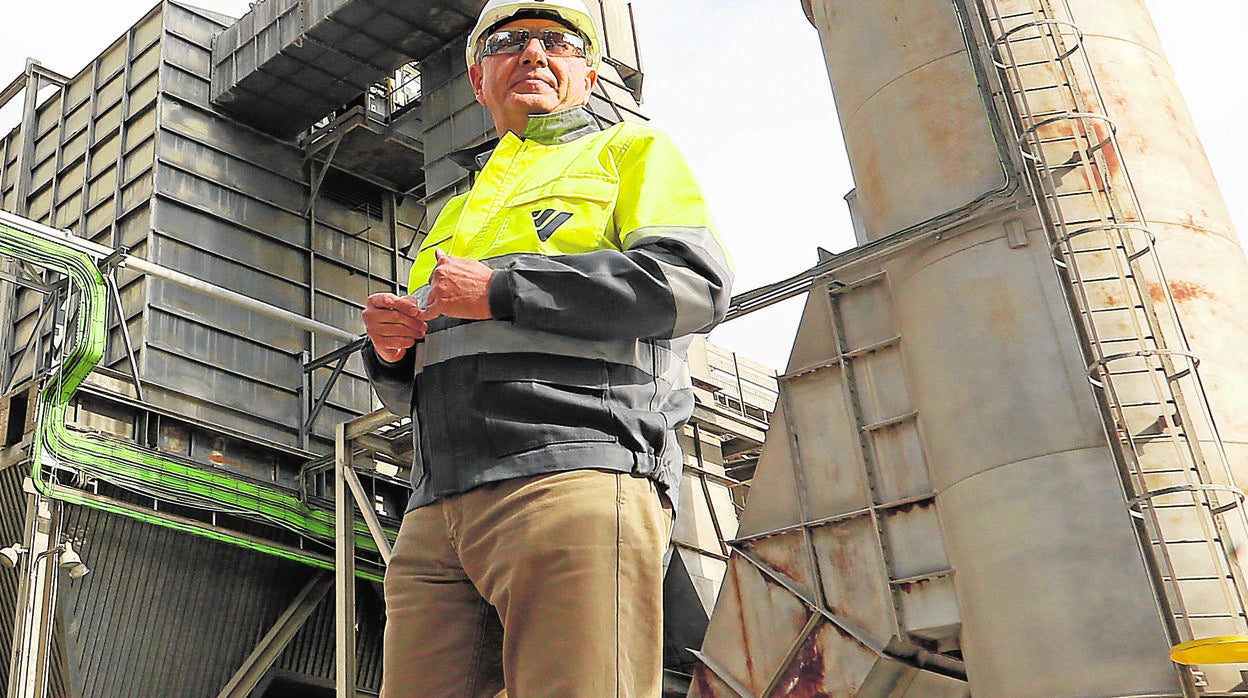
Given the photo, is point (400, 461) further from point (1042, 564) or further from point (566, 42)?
point (566, 42)

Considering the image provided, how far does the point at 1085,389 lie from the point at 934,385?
1262 millimetres

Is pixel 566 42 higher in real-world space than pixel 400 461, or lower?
lower

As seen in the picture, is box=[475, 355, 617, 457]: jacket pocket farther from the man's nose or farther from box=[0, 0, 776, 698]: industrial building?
box=[0, 0, 776, 698]: industrial building

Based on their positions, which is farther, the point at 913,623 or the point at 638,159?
the point at 913,623

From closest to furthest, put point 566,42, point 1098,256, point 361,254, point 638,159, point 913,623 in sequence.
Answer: point 638,159
point 566,42
point 1098,256
point 913,623
point 361,254

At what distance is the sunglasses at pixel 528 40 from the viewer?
10.1ft

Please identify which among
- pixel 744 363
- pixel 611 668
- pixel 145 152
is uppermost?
pixel 145 152

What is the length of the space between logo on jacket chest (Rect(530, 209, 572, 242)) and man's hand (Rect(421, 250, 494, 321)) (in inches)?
10.9

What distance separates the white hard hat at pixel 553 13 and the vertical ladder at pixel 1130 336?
613 centimetres

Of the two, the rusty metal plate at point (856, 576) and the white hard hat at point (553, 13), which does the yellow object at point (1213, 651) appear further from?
the white hard hat at point (553, 13)

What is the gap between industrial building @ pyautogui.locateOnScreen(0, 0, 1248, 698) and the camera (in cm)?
927

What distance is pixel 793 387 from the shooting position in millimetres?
13148

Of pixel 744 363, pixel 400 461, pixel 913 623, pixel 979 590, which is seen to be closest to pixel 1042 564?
pixel 979 590

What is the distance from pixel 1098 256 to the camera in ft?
32.4
